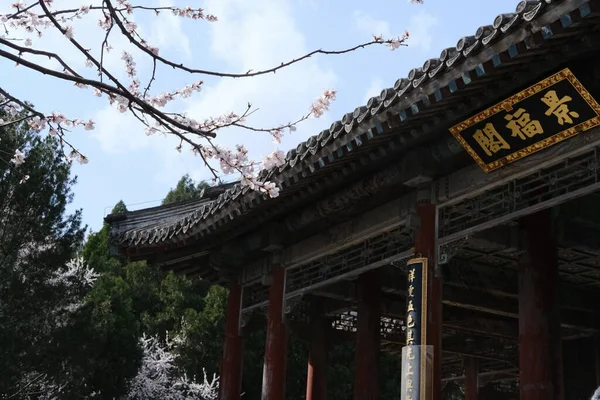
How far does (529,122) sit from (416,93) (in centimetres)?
119

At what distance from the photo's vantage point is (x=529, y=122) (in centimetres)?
809

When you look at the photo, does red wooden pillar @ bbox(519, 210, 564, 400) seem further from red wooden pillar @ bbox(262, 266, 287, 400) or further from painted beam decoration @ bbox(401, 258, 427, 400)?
red wooden pillar @ bbox(262, 266, 287, 400)

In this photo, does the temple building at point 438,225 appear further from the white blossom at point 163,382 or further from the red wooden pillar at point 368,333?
the white blossom at point 163,382

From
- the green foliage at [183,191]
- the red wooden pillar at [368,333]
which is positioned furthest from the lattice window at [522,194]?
the green foliage at [183,191]

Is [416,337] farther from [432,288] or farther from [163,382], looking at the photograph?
[163,382]

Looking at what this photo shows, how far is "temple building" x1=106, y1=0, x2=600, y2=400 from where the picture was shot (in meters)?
7.59

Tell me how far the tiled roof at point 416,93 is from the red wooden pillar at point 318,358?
151 inches

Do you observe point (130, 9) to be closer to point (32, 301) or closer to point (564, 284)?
point (564, 284)

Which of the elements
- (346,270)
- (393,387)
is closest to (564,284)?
(346,270)

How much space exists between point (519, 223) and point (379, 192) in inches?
77.8

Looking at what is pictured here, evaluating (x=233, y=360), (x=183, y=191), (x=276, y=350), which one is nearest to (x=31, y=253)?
(x=233, y=360)

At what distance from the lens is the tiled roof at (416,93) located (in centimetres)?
658

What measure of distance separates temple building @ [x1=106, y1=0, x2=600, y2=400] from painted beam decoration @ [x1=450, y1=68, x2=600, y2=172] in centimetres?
2

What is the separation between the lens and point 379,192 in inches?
418
